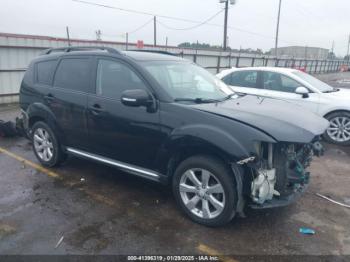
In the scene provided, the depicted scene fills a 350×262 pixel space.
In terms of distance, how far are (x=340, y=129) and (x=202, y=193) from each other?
466 centimetres

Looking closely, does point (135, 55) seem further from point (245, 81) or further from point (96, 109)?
point (245, 81)

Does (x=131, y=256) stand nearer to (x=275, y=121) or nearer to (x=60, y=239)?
(x=60, y=239)

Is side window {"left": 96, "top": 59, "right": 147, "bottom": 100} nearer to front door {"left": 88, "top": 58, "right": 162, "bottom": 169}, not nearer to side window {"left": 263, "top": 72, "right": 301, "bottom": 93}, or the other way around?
front door {"left": 88, "top": 58, "right": 162, "bottom": 169}

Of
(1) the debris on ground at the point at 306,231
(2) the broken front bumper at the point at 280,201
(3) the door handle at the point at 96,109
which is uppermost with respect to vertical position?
(3) the door handle at the point at 96,109

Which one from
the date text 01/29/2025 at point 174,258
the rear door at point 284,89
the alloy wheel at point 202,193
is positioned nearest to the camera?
the date text 01/29/2025 at point 174,258

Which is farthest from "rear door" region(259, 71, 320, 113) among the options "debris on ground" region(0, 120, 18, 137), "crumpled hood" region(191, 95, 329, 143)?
"debris on ground" region(0, 120, 18, 137)

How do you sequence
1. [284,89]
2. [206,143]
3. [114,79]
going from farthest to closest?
1. [284,89]
2. [114,79]
3. [206,143]

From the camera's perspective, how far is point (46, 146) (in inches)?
189

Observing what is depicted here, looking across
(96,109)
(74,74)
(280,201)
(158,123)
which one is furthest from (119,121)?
(280,201)

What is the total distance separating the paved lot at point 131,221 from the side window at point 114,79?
136 centimetres

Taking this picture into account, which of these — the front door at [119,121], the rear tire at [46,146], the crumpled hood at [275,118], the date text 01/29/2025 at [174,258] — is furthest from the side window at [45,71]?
the date text 01/29/2025 at [174,258]

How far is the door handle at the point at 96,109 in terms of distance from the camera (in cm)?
388

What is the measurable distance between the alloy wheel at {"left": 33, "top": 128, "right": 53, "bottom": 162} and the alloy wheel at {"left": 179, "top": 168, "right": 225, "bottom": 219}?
2.55m

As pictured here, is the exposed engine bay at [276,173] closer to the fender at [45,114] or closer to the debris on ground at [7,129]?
the fender at [45,114]
